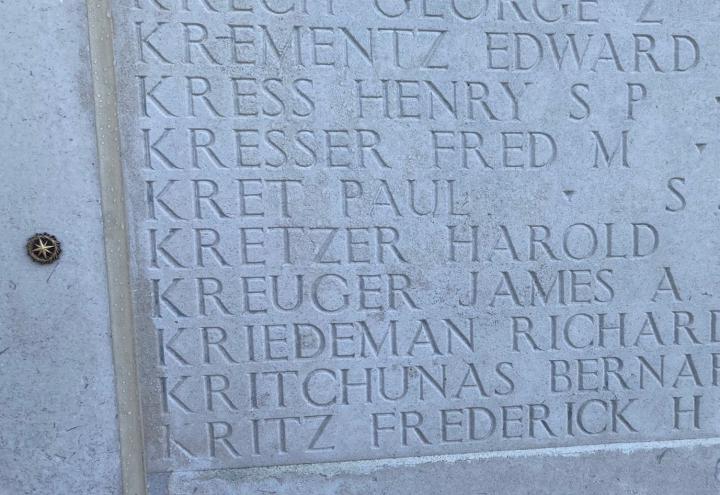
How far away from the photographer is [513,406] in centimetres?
225

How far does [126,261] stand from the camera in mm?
2066

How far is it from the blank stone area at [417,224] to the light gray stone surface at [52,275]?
143 millimetres

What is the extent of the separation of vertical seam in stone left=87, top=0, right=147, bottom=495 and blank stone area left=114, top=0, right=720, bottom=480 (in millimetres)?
41

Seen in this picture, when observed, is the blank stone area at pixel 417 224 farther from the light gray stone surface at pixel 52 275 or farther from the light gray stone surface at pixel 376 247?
the light gray stone surface at pixel 52 275

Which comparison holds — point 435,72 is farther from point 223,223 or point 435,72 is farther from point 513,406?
point 513,406

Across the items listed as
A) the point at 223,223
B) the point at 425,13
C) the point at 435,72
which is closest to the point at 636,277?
the point at 435,72

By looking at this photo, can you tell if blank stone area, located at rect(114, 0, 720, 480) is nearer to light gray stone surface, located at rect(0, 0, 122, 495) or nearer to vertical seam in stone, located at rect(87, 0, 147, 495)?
vertical seam in stone, located at rect(87, 0, 147, 495)

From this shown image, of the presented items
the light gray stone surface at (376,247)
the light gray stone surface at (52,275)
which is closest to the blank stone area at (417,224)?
the light gray stone surface at (376,247)

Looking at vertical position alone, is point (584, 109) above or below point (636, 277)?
above

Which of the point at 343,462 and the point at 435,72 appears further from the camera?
the point at 343,462

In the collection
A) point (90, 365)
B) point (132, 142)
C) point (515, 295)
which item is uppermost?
point (132, 142)

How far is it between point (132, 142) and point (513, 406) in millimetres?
1592

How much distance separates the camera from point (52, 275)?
2.03m

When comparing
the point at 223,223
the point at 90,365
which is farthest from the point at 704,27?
the point at 90,365
